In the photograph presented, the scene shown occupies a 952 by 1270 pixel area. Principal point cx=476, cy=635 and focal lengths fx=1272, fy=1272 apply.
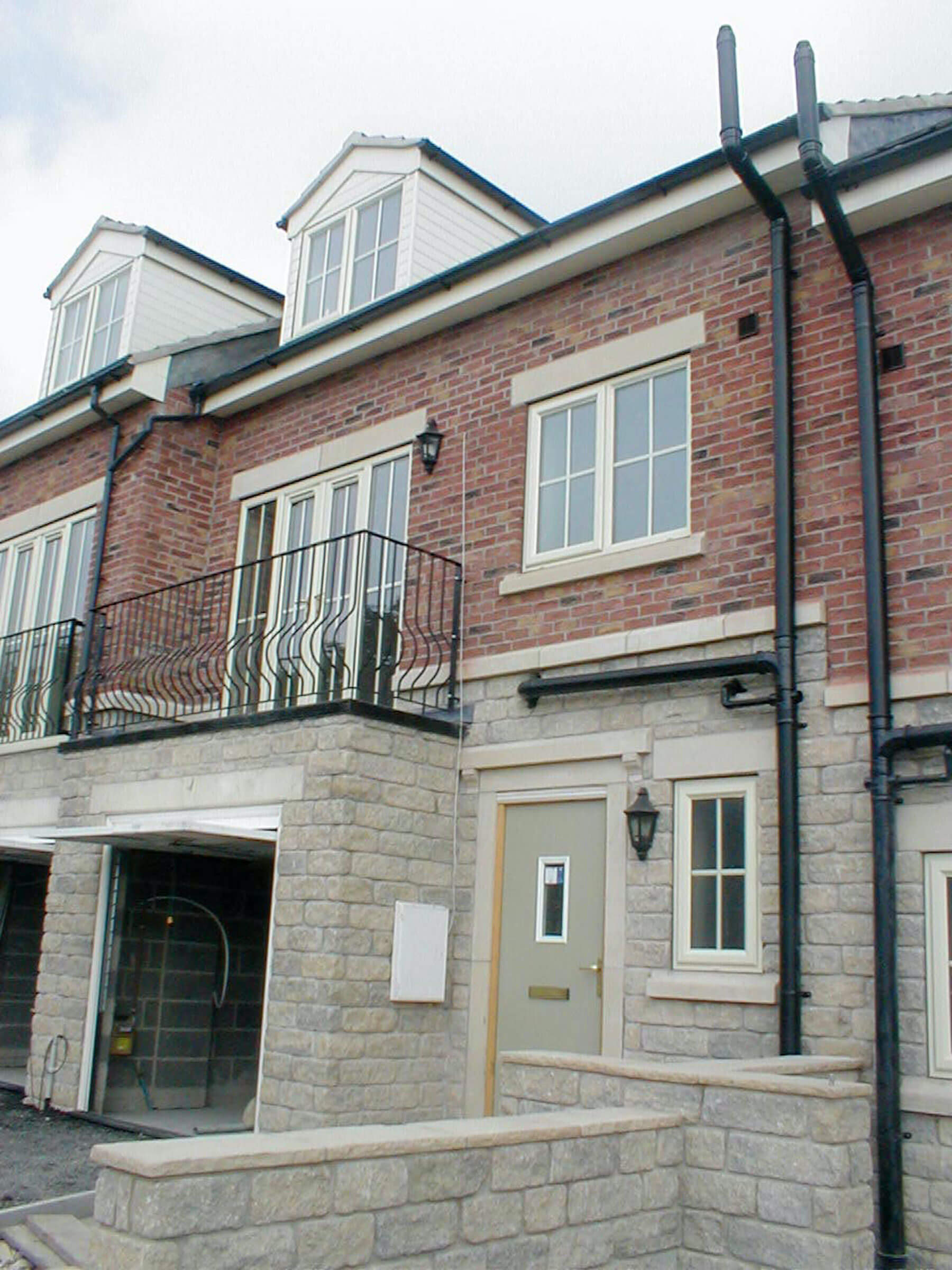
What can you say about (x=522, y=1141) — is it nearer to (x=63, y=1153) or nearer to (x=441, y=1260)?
(x=441, y=1260)

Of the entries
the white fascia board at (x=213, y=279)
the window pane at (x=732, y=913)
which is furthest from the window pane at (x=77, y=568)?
the window pane at (x=732, y=913)

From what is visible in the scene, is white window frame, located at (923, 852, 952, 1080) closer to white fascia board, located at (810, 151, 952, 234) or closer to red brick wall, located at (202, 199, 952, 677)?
red brick wall, located at (202, 199, 952, 677)

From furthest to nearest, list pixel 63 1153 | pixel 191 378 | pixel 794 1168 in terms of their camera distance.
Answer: pixel 191 378 → pixel 63 1153 → pixel 794 1168

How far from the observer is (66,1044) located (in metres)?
9.70

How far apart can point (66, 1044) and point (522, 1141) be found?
613 centimetres

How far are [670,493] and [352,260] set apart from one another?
5.04 m

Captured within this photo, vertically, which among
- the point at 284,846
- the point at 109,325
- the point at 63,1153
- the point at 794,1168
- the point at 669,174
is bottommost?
the point at 63,1153

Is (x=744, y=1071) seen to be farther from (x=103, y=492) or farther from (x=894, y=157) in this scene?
(x=103, y=492)

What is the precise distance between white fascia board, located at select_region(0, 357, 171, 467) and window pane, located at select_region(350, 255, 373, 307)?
72.2 inches

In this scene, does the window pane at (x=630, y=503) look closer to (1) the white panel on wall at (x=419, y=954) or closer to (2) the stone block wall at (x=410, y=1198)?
(1) the white panel on wall at (x=419, y=954)

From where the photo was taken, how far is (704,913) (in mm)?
7312

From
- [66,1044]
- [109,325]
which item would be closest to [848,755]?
[66,1044]

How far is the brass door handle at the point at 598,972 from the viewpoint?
7.71 meters

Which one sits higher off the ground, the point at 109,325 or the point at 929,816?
the point at 109,325
